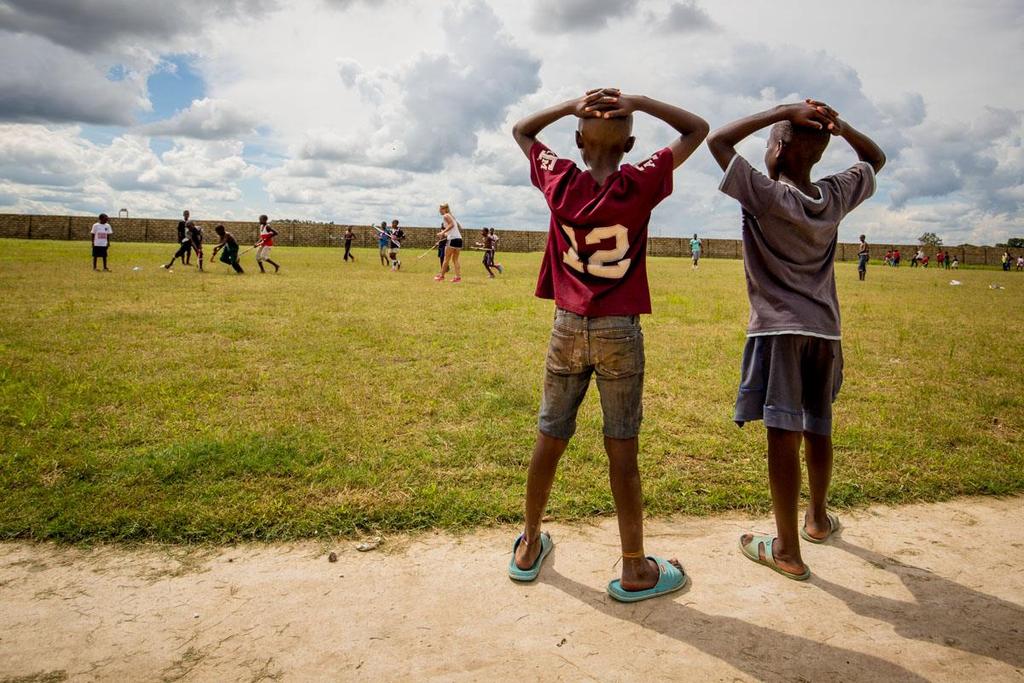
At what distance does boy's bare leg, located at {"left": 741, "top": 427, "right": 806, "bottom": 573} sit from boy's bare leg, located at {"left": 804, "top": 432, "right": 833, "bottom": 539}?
25 centimetres

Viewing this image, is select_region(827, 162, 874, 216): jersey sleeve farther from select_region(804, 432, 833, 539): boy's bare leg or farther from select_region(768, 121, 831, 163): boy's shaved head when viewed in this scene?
select_region(804, 432, 833, 539): boy's bare leg

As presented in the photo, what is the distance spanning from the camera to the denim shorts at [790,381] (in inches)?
106

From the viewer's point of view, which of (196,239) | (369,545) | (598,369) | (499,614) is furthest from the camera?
(196,239)

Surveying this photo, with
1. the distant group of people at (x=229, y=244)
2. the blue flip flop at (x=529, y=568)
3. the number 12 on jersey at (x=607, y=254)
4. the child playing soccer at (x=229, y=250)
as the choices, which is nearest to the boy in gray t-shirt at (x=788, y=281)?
the number 12 on jersey at (x=607, y=254)

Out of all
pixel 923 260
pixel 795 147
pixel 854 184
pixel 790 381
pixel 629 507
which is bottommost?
pixel 629 507

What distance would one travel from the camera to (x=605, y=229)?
2.46m

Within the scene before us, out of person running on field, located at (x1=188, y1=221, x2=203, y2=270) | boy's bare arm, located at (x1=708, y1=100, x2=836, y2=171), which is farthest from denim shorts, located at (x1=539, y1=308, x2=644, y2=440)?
person running on field, located at (x1=188, y1=221, x2=203, y2=270)

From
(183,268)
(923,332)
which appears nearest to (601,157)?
(923,332)

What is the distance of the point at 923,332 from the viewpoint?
387 inches

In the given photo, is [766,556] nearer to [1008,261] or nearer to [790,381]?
[790,381]

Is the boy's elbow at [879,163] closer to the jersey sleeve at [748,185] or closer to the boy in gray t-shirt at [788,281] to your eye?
the boy in gray t-shirt at [788,281]

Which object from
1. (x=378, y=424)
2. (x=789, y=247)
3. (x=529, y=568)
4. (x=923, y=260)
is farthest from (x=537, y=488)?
(x=923, y=260)

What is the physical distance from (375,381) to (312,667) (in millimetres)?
3940

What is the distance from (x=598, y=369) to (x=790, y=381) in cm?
89
